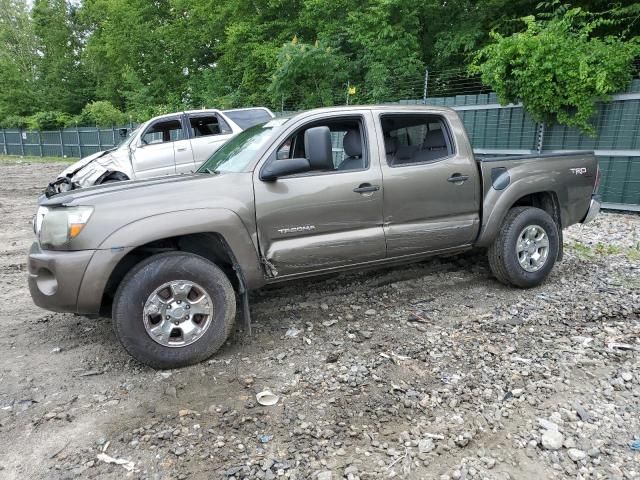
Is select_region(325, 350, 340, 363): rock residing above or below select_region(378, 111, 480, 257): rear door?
below

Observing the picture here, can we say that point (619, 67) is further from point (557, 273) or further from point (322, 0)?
point (322, 0)

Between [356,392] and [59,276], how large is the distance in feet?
6.86

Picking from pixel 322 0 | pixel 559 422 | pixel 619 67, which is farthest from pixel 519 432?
pixel 322 0

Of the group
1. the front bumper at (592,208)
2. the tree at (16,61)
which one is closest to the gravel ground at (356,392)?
the front bumper at (592,208)

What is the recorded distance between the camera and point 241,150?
4.12 meters

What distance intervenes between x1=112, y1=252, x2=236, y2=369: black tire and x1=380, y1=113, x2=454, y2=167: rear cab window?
6.48 feet

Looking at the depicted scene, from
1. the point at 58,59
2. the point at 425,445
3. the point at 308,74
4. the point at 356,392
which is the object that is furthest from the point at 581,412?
the point at 58,59

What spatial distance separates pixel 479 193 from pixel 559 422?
2337 millimetres

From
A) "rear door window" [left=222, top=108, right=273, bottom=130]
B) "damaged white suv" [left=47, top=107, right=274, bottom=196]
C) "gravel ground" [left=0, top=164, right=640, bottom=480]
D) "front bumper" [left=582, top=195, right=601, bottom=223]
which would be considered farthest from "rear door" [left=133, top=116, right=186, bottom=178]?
"front bumper" [left=582, top=195, right=601, bottom=223]

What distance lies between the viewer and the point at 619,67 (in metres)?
8.26

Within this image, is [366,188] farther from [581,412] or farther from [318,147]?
[581,412]

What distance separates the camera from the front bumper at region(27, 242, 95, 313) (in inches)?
127

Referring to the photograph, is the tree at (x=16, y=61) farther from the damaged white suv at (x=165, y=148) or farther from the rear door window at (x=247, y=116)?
the rear door window at (x=247, y=116)

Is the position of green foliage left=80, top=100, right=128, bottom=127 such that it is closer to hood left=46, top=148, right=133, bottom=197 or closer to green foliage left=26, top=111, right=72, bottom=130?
green foliage left=26, top=111, right=72, bottom=130
